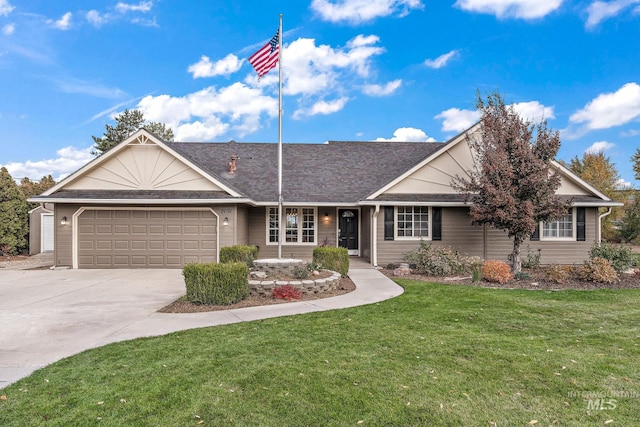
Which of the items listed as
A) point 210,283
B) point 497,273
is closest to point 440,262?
point 497,273

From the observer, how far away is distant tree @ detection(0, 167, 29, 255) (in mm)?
16125

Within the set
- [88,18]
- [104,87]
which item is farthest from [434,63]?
[104,87]

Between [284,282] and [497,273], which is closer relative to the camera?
[284,282]

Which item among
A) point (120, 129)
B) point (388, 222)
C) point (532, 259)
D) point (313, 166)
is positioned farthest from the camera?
point (120, 129)

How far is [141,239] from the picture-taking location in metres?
12.8

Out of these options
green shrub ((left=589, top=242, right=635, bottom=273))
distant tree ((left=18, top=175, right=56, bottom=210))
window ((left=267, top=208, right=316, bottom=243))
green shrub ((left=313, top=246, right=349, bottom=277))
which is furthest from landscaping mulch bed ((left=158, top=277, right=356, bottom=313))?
distant tree ((left=18, top=175, right=56, bottom=210))

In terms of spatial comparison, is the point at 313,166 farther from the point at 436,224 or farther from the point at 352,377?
the point at 352,377

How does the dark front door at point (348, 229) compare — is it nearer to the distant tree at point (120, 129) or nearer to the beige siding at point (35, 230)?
the beige siding at point (35, 230)

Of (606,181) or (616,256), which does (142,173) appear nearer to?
(616,256)

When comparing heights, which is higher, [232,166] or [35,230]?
[232,166]

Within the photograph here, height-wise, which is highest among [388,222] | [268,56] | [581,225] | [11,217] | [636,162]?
[268,56]

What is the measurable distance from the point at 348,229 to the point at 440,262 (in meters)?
5.21

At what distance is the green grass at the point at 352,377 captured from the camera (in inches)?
119

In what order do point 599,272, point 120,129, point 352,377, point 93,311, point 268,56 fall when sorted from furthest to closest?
point 120,129 → point 268,56 → point 599,272 → point 93,311 → point 352,377
